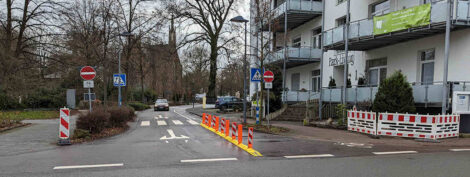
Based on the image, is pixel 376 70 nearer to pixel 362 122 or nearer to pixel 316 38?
pixel 362 122

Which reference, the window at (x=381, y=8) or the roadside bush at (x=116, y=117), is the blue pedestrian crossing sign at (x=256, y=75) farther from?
the window at (x=381, y=8)

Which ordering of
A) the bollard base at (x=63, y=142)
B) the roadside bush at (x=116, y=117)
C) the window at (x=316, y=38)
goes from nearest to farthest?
the bollard base at (x=63, y=142)
the roadside bush at (x=116, y=117)
the window at (x=316, y=38)

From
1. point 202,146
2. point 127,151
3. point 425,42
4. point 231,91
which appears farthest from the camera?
point 231,91

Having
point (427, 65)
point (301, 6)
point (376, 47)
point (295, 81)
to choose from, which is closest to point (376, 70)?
point (376, 47)

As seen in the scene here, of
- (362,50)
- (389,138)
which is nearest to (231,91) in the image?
(362,50)

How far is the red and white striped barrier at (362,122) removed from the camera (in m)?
Answer: 12.7

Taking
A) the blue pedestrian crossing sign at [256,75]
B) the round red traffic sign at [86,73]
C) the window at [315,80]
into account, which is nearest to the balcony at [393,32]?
the window at [315,80]

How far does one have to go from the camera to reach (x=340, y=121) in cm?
1552

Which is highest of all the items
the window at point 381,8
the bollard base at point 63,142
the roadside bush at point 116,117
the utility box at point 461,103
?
the window at point 381,8

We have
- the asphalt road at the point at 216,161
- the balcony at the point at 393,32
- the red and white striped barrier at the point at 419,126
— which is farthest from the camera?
the balcony at the point at 393,32

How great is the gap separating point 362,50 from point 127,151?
1567 cm

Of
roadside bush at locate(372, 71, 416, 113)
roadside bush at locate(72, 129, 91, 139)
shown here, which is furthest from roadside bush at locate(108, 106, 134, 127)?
roadside bush at locate(372, 71, 416, 113)

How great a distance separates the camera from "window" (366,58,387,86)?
1822 cm

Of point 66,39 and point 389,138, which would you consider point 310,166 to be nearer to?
→ point 389,138
